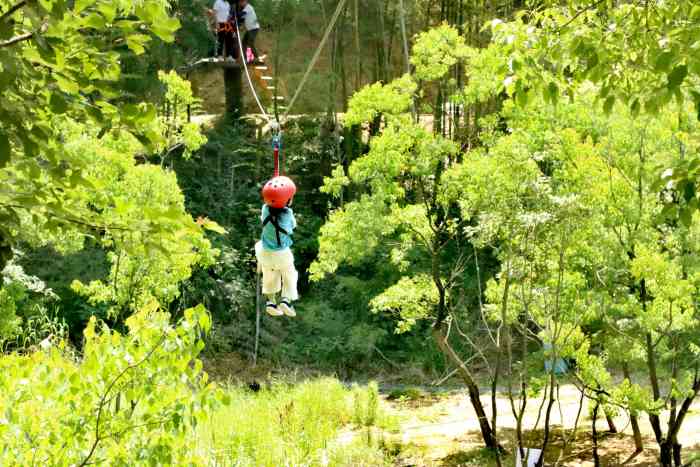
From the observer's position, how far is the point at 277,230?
22.0ft

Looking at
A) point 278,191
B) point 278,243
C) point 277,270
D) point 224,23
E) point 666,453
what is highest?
point 224,23

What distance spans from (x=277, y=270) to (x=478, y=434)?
17.0 ft

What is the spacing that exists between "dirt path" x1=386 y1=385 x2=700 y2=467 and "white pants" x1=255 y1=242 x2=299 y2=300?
370 centimetres

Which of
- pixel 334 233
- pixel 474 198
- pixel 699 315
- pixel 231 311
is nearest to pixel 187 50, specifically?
pixel 231 311

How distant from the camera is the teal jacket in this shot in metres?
6.61

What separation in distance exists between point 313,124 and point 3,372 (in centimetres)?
1498

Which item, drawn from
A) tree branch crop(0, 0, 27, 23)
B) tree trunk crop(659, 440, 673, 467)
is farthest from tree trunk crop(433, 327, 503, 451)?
tree branch crop(0, 0, 27, 23)

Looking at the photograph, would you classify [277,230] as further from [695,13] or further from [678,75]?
[678,75]

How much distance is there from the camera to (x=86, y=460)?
3.50 meters

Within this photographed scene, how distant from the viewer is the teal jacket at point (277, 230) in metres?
6.61

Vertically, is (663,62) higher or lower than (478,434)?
higher

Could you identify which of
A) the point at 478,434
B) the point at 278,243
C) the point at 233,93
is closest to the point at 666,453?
the point at 478,434

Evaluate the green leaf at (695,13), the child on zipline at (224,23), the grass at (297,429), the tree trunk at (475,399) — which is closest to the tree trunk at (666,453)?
the tree trunk at (475,399)

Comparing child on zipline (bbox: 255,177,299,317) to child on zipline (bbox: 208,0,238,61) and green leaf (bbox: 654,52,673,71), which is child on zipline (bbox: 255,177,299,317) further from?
child on zipline (bbox: 208,0,238,61)
